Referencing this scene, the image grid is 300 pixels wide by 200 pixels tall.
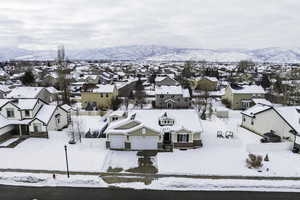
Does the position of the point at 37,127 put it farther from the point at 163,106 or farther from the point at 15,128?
the point at 163,106

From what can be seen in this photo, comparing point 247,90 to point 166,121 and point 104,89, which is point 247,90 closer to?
point 166,121

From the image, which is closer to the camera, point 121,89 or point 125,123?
point 125,123

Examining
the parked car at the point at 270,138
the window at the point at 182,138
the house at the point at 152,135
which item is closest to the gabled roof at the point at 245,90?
the parked car at the point at 270,138

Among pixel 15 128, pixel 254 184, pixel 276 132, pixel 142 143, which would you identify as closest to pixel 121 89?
pixel 15 128

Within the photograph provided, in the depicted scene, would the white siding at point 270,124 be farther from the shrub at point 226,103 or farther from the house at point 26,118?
the house at point 26,118

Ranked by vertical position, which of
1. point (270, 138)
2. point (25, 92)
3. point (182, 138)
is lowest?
point (270, 138)

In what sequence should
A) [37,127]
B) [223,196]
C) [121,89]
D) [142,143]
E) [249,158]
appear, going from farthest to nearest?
[121,89], [37,127], [142,143], [249,158], [223,196]

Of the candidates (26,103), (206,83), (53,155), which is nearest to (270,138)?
(53,155)
